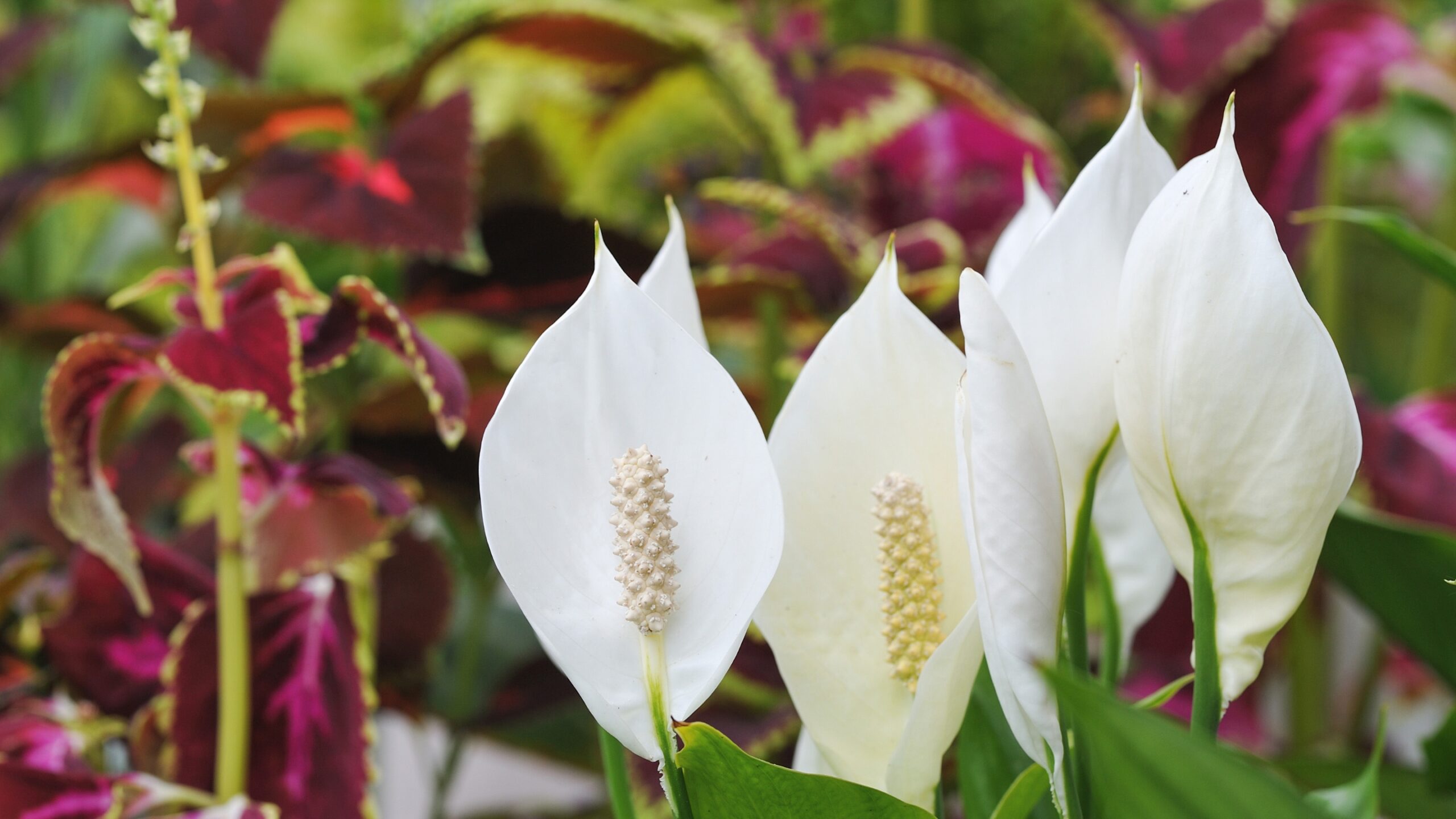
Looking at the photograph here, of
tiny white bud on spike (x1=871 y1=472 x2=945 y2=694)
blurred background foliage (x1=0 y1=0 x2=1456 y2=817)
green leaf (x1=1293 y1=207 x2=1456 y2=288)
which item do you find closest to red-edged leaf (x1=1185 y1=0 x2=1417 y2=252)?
blurred background foliage (x1=0 y1=0 x2=1456 y2=817)

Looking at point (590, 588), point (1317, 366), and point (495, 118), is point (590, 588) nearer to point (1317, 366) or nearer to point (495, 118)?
point (1317, 366)

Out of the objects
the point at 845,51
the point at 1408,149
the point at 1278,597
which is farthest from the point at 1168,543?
the point at 1408,149

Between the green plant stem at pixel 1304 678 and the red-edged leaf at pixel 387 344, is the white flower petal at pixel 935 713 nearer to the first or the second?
the red-edged leaf at pixel 387 344

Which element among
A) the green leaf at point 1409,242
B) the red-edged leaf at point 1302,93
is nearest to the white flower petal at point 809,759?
the green leaf at point 1409,242

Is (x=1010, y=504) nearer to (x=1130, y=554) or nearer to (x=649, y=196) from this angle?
(x=1130, y=554)

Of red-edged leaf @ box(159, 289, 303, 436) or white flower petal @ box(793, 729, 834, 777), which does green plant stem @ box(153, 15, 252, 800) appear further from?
white flower petal @ box(793, 729, 834, 777)

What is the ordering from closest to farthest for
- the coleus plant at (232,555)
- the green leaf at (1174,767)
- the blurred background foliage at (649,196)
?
the green leaf at (1174,767)
the coleus plant at (232,555)
the blurred background foliage at (649,196)
